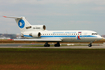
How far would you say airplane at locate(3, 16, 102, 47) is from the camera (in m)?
47.2

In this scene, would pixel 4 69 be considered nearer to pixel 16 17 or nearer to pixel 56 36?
pixel 56 36

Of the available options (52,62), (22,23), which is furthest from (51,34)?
(52,62)

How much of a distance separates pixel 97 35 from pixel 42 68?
112 feet

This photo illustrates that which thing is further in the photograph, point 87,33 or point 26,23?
point 26,23

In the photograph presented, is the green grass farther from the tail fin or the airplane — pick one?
the tail fin

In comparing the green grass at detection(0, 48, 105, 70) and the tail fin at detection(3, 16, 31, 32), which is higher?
the tail fin at detection(3, 16, 31, 32)

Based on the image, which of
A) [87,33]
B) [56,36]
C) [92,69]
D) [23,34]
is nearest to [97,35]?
[87,33]

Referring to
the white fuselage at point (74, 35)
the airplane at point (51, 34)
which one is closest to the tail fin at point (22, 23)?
the airplane at point (51, 34)

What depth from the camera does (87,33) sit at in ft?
155

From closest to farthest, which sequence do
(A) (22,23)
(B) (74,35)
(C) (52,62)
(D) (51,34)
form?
(C) (52,62) < (B) (74,35) < (D) (51,34) < (A) (22,23)

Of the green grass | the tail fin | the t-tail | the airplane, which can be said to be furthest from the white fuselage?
the green grass

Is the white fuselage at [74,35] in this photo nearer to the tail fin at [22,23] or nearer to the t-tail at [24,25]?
the t-tail at [24,25]

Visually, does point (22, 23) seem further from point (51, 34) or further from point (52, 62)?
point (52, 62)

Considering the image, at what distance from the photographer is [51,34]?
1987 inches
